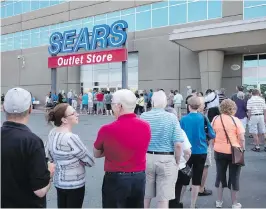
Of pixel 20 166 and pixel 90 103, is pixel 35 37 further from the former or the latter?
pixel 20 166

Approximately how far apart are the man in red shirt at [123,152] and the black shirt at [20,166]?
0.81 m

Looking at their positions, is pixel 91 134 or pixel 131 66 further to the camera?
pixel 131 66

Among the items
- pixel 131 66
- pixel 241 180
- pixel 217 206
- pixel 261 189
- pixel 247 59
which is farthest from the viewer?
pixel 131 66

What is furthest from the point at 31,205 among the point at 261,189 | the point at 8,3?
the point at 8,3

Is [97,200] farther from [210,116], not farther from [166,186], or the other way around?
[210,116]

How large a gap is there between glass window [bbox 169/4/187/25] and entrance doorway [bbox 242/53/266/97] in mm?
5340

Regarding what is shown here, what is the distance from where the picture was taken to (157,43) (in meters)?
25.4

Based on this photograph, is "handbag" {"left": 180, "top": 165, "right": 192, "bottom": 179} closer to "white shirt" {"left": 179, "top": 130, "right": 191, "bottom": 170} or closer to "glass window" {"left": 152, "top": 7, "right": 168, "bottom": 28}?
"white shirt" {"left": 179, "top": 130, "right": 191, "bottom": 170}

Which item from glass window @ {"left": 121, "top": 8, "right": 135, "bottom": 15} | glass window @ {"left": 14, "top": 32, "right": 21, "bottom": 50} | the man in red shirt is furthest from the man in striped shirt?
glass window @ {"left": 14, "top": 32, "right": 21, "bottom": 50}

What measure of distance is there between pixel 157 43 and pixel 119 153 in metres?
22.8

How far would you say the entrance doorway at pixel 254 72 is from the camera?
21688 mm

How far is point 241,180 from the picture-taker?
21.7 feet

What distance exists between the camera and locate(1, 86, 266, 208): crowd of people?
8.38 ft

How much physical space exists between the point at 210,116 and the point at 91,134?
18.6ft
